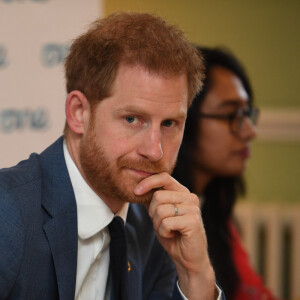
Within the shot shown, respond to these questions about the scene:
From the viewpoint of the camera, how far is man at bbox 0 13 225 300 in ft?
3.55

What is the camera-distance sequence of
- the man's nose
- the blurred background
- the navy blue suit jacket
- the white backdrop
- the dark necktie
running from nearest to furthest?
the navy blue suit jacket, the man's nose, the dark necktie, the white backdrop, the blurred background

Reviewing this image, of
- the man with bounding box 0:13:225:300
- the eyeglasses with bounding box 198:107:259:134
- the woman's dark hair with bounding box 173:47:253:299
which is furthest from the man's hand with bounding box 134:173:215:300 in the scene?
the eyeglasses with bounding box 198:107:259:134

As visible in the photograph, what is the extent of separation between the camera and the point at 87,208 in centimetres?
119

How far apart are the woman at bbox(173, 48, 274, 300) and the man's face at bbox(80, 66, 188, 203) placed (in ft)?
2.69

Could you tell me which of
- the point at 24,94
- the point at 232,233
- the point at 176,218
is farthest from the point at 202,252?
the point at 232,233

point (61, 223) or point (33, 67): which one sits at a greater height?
point (33, 67)

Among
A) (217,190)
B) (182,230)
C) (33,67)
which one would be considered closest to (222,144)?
(217,190)

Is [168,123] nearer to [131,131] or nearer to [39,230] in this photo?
[131,131]

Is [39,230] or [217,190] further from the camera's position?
[217,190]

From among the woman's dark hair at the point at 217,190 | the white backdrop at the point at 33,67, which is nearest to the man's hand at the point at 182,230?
the white backdrop at the point at 33,67

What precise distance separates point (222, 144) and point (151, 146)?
94 cm

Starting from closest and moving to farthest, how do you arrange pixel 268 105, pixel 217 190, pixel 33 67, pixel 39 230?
pixel 39 230, pixel 33 67, pixel 217 190, pixel 268 105

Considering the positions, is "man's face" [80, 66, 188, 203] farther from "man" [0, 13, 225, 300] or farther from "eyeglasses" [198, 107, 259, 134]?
"eyeglasses" [198, 107, 259, 134]

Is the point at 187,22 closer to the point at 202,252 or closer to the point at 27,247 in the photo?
the point at 202,252
